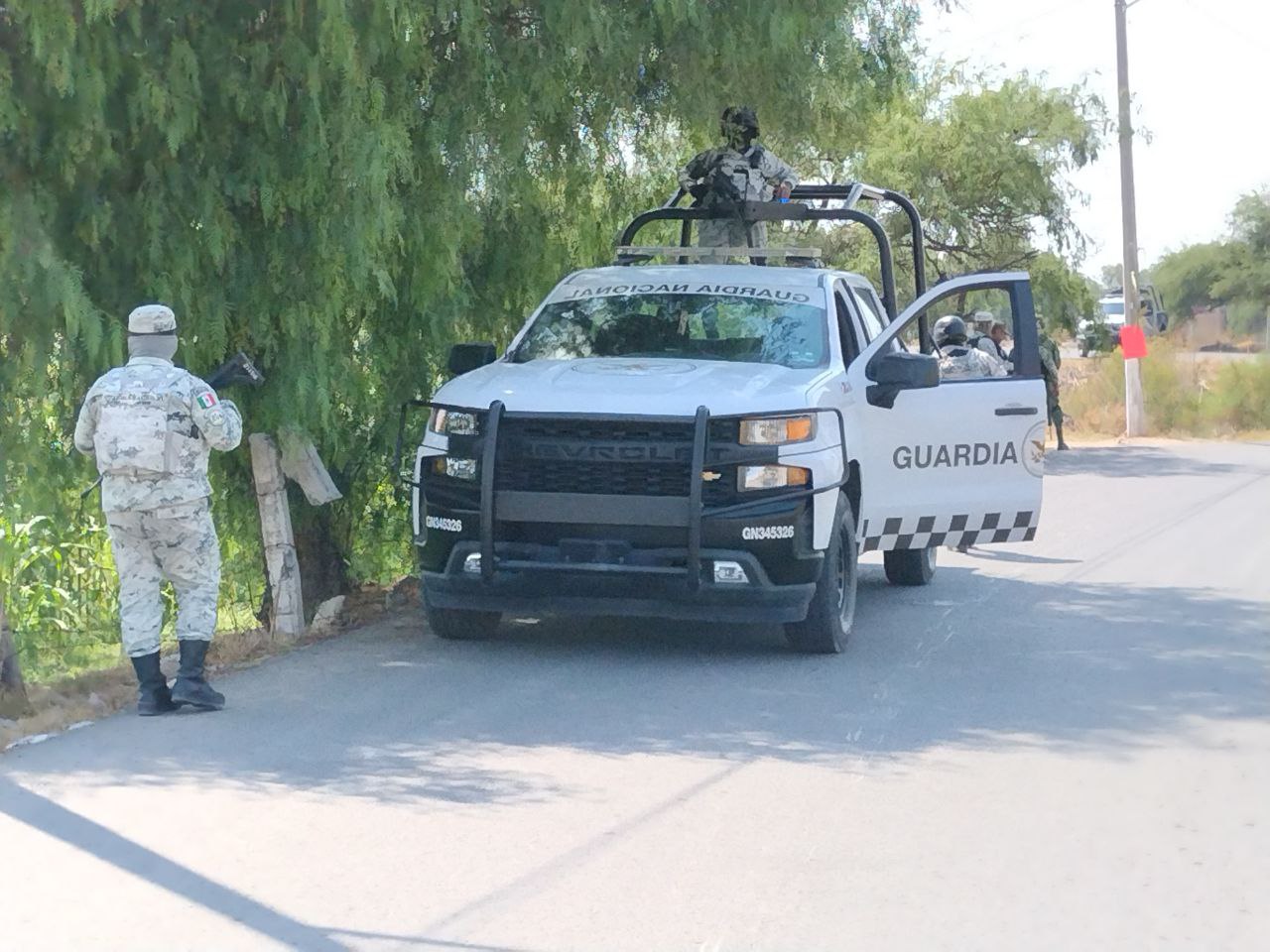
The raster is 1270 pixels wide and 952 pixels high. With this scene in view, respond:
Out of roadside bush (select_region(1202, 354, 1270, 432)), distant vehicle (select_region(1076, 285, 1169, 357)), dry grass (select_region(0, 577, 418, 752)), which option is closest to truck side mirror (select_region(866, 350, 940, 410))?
dry grass (select_region(0, 577, 418, 752))

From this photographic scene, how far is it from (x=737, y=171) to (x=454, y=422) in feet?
12.1

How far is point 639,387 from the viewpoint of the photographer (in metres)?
9.30

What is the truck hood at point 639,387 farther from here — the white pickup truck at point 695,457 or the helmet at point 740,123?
the helmet at point 740,123

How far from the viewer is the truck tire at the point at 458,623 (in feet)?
32.1

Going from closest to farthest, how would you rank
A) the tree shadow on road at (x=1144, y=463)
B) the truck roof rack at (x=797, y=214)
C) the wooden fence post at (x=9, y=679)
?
the wooden fence post at (x=9, y=679)
the truck roof rack at (x=797, y=214)
the tree shadow on road at (x=1144, y=463)

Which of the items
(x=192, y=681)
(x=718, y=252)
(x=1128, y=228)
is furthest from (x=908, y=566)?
(x=1128, y=228)

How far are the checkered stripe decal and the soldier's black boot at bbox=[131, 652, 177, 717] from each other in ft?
13.2

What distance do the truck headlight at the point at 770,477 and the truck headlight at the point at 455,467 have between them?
4.20ft

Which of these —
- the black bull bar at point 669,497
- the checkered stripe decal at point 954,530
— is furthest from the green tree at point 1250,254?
the black bull bar at point 669,497

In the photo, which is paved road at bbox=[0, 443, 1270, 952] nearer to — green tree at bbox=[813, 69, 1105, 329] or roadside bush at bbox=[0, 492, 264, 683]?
roadside bush at bbox=[0, 492, 264, 683]

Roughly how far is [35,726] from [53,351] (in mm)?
1832

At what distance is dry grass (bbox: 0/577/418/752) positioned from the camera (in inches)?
313

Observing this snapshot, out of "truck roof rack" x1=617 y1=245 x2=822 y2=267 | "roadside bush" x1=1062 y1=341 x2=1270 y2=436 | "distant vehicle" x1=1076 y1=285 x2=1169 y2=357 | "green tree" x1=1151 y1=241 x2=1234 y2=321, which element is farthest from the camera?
"green tree" x1=1151 y1=241 x2=1234 y2=321

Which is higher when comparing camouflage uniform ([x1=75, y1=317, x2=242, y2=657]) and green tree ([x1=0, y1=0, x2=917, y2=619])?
green tree ([x1=0, y1=0, x2=917, y2=619])
